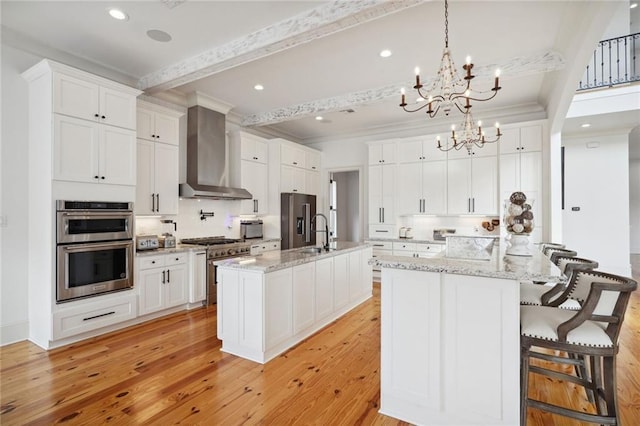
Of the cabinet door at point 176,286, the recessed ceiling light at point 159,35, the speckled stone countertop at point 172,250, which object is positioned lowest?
the cabinet door at point 176,286

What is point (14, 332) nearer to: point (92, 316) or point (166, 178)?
point (92, 316)

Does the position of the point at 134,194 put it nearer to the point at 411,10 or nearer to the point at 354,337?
the point at 354,337

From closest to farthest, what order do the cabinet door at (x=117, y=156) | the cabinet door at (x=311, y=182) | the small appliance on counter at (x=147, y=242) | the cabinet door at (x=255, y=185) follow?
the cabinet door at (x=117, y=156) → the small appliance on counter at (x=147, y=242) → the cabinet door at (x=255, y=185) → the cabinet door at (x=311, y=182)

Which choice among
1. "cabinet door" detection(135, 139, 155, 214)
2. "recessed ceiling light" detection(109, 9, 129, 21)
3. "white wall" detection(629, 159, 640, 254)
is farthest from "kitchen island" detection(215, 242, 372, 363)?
"white wall" detection(629, 159, 640, 254)

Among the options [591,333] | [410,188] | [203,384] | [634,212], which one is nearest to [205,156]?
[203,384]

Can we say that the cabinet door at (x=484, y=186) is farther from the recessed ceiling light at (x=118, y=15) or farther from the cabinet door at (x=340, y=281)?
the recessed ceiling light at (x=118, y=15)

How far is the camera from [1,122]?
3.18 metres

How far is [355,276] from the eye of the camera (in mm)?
4434

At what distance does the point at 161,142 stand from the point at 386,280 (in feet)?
12.3

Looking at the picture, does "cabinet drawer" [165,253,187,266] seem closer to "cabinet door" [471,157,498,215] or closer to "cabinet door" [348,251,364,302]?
"cabinet door" [348,251,364,302]

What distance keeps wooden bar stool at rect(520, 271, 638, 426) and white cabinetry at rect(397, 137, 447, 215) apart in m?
4.04

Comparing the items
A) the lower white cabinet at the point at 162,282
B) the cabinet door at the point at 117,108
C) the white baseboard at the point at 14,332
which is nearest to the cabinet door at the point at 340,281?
the lower white cabinet at the point at 162,282

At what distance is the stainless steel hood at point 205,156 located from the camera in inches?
190

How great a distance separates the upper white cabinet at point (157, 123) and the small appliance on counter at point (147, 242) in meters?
1.29
